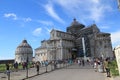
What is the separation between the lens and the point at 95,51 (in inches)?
4525

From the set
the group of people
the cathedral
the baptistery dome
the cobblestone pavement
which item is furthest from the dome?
the cobblestone pavement

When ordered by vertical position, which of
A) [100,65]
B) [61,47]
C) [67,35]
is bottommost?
[100,65]

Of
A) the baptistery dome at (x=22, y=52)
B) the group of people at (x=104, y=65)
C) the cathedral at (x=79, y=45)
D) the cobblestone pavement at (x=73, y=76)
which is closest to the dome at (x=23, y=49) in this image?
the baptistery dome at (x=22, y=52)

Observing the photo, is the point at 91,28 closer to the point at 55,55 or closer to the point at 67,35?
the point at 67,35

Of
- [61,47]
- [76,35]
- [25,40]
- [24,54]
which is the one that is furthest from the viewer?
[25,40]

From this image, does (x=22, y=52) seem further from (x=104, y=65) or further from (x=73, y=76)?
(x=104, y=65)

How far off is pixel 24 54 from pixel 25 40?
18567 mm

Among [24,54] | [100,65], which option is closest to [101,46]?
[24,54]

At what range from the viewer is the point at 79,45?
4638 inches

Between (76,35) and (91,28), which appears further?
(76,35)

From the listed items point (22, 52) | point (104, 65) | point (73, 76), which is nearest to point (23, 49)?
point (22, 52)

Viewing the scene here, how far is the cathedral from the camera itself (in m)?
111

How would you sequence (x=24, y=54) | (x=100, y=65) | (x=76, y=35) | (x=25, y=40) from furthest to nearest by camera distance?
(x=25, y=40) < (x=24, y=54) < (x=76, y=35) < (x=100, y=65)

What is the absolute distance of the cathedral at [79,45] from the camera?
4382 inches
